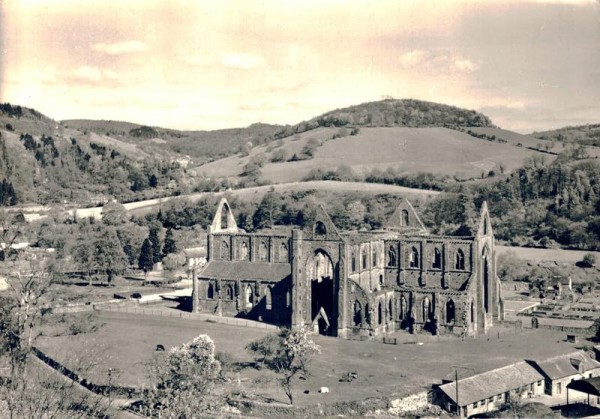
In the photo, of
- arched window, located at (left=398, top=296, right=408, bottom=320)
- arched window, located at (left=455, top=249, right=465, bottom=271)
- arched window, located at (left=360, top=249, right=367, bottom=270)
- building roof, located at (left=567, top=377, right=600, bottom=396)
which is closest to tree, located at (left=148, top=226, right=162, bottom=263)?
arched window, located at (left=360, top=249, right=367, bottom=270)

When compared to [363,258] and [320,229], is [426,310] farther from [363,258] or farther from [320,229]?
[320,229]

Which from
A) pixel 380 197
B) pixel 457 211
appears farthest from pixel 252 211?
pixel 457 211

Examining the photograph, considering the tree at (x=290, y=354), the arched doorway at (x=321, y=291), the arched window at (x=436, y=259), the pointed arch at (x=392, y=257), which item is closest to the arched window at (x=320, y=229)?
the arched doorway at (x=321, y=291)

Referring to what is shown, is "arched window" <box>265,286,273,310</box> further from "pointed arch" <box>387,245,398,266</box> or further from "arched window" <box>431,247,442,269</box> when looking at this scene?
"arched window" <box>431,247,442,269</box>

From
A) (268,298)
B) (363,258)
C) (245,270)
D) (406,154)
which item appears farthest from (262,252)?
(406,154)

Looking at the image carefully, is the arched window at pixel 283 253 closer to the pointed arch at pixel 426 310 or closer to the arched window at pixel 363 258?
the arched window at pixel 363 258

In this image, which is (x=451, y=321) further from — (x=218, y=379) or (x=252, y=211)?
(x=252, y=211)

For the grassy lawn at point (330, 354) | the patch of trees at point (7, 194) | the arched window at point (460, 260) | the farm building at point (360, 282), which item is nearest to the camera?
the grassy lawn at point (330, 354)
